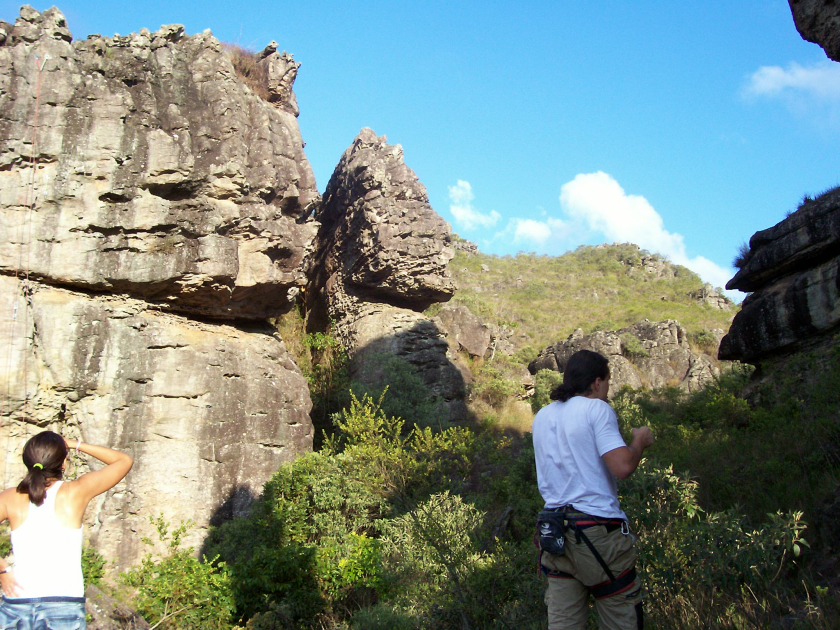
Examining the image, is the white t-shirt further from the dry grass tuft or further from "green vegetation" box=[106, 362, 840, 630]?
the dry grass tuft

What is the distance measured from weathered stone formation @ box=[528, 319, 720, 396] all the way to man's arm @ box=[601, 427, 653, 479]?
1771 cm

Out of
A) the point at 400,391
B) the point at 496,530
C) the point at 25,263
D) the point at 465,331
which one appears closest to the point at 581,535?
the point at 496,530

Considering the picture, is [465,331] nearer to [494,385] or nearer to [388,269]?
[494,385]

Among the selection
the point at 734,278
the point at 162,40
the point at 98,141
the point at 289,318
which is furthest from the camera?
the point at 289,318

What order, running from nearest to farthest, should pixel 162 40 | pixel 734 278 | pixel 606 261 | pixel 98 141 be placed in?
pixel 98 141
pixel 162 40
pixel 734 278
pixel 606 261

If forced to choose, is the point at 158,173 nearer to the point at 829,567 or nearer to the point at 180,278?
the point at 180,278

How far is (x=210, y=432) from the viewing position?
8844mm

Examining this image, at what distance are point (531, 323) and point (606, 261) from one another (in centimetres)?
1610

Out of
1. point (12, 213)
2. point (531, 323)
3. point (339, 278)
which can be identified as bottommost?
point (12, 213)

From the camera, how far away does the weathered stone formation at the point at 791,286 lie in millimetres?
11336

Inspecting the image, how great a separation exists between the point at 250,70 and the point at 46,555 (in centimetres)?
1057

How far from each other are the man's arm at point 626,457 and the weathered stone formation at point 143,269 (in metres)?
7.18

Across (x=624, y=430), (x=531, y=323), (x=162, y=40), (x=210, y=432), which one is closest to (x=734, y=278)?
(x=624, y=430)

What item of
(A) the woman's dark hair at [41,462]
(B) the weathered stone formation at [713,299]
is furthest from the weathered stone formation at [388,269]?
(B) the weathered stone formation at [713,299]
